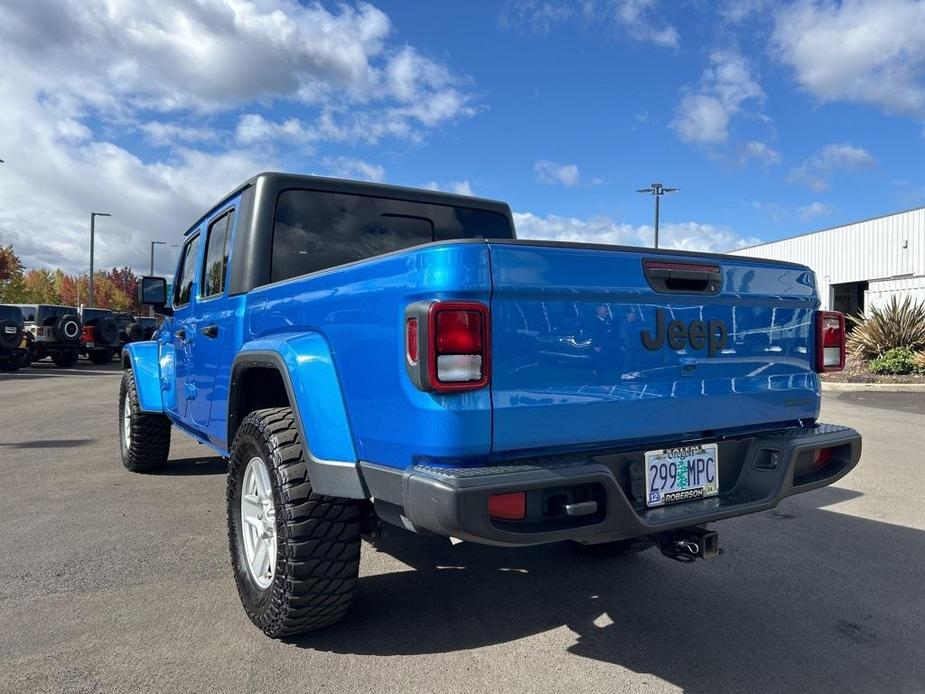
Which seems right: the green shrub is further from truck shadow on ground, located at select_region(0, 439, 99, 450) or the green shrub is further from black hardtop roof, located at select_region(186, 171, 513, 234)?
truck shadow on ground, located at select_region(0, 439, 99, 450)

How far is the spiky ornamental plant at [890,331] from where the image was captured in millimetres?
16484

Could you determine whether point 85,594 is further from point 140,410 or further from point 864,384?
point 864,384

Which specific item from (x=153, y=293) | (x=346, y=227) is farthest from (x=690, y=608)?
(x=153, y=293)

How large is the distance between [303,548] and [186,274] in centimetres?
321

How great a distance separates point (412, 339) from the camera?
2207mm

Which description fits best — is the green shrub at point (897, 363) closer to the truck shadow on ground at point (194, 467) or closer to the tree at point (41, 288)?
the truck shadow on ground at point (194, 467)

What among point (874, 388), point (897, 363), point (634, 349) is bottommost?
point (874, 388)

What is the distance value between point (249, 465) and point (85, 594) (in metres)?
1.11

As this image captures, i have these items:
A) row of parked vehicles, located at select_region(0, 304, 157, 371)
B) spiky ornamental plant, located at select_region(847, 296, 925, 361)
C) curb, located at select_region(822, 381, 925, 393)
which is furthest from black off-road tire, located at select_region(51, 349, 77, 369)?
spiky ornamental plant, located at select_region(847, 296, 925, 361)

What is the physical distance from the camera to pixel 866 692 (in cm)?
251

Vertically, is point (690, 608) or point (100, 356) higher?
point (100, 356)

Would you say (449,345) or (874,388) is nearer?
(449,345)

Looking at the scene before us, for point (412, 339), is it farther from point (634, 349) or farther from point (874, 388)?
point (874, 388)

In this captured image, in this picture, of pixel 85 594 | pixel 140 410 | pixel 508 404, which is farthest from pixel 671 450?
pixel 140 410
